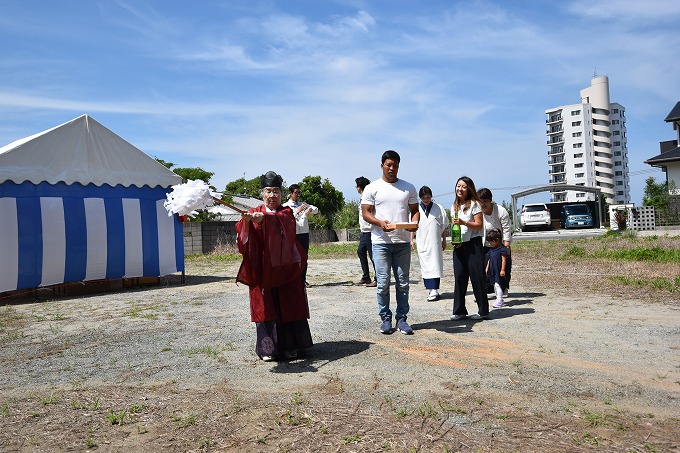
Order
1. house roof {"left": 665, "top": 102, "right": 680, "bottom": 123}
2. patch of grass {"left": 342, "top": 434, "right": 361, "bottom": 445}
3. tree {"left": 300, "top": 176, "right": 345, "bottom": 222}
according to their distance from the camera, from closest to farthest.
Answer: patch of grass {"left": 342, "top": 434, "right": 361, "bottom": 445}
house roof {"left": 665, "top": 102, "right": 680, "bottom": 123}
tree {"left": 300, "top": 176, "right": 345, "bottom": 222}

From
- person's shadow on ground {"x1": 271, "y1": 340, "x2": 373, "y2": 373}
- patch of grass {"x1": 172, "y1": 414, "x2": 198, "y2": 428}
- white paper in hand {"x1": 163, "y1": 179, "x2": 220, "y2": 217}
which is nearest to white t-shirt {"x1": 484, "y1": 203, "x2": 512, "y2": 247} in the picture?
person's shadow on ground {"x1": 271, "y1": 340, "x2": 373, "y2": 373}

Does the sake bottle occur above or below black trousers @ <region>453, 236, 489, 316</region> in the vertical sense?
above

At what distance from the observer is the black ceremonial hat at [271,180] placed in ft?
17.7

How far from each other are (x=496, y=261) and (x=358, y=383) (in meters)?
4.64

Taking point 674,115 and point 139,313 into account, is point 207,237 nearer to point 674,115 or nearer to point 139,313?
point 139,313

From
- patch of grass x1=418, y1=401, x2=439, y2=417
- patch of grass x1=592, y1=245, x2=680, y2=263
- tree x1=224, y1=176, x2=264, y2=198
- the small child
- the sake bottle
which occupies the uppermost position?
tree x1=224, y1=176, x2=264, y2=198

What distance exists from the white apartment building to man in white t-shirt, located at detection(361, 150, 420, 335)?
79.5 m

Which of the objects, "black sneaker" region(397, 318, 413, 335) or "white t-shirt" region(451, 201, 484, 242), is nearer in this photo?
"black sneaker" region(397, 318, 413, 335)

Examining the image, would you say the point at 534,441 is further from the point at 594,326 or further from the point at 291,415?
the point at 594,326

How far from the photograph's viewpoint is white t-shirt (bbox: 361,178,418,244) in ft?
20.2

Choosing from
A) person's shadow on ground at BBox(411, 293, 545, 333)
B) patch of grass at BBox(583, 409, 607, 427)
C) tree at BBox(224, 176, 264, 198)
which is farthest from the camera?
tree at BBox(224, 176, 264, 198)

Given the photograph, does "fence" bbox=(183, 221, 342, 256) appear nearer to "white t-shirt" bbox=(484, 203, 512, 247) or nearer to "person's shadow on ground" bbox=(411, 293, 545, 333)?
"white t-shirt" bbox=(484, 203, 512, 247)

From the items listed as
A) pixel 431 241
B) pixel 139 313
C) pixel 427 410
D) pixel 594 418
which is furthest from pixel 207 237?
pixel 594 418

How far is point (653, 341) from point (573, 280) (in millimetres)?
5175
